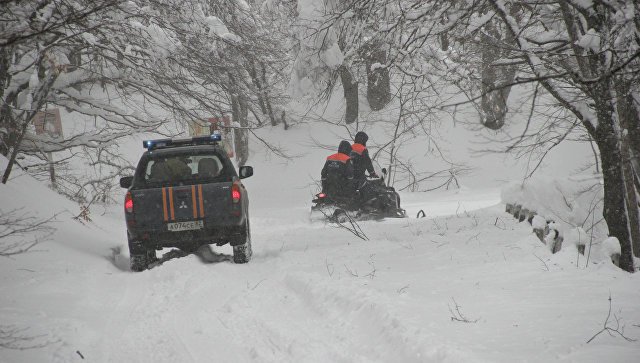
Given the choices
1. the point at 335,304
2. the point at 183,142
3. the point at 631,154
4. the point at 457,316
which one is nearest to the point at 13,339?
the point at 335,304

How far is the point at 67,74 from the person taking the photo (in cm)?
1137

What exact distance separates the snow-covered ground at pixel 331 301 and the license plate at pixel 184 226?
0.52 meters

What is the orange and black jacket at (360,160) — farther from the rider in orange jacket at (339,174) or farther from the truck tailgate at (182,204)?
the truck tailgate at (182,204)

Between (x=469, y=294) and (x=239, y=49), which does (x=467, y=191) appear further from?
(x=469, y=294)

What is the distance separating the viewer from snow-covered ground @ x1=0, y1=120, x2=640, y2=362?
4.50m

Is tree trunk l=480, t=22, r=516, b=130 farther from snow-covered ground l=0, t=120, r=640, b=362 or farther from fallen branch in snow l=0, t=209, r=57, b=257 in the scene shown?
fallen branch in snow l=0, t=209, r=57, b=257

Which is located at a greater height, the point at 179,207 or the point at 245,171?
the point at 245,171

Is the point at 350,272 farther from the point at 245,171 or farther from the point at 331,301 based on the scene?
the point at 245,171

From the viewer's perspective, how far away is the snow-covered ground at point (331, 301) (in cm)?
450

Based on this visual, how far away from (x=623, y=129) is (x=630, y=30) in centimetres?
404

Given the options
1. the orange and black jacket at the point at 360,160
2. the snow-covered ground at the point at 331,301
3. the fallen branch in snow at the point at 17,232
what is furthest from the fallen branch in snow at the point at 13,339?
the orange and black jacket at the point at 360,160

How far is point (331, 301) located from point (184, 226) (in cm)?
357

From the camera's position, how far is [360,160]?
1415cm

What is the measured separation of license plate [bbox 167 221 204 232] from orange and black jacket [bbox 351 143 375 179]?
230 inches
